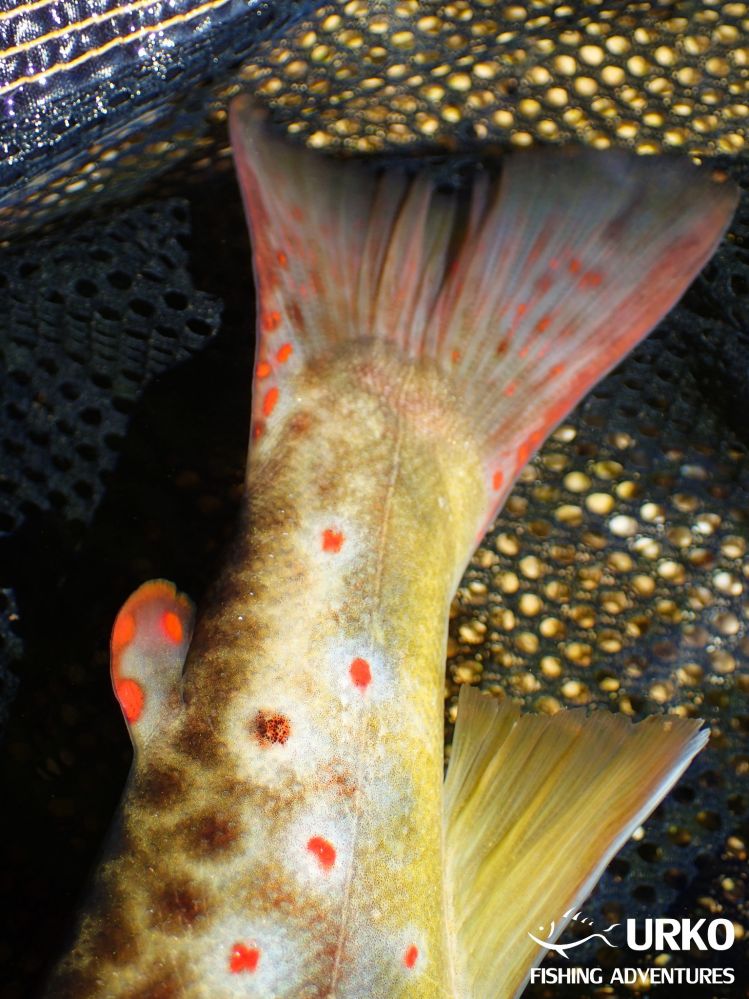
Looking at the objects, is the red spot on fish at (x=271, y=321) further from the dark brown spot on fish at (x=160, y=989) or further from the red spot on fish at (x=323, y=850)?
the dark brown spot on fish at (x=160, y=989)

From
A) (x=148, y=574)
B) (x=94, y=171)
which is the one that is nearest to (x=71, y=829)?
(x=148, y=574)

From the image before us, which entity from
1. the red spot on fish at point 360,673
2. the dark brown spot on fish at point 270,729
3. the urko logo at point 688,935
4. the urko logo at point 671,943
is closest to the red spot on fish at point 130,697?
the dark brown spot on fish at point 270,729

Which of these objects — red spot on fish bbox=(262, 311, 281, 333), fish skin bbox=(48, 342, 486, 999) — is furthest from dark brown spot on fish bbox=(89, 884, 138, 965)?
red spot on fish bbox=(262, 311, 281, 333)

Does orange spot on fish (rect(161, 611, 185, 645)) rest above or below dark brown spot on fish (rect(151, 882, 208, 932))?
above

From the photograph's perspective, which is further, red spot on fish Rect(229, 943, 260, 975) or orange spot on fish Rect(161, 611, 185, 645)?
orange spot on fish Rect(161, 611, 185, 645)

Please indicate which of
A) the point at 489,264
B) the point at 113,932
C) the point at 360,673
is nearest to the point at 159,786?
the point at 113,932

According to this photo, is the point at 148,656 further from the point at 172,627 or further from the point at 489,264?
the point at 489,264

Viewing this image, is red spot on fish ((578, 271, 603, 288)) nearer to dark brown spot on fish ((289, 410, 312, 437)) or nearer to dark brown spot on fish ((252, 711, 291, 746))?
dark brown spot on fish ((289, 410, 312, 437))

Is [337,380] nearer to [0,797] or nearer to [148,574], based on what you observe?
[148,574]
